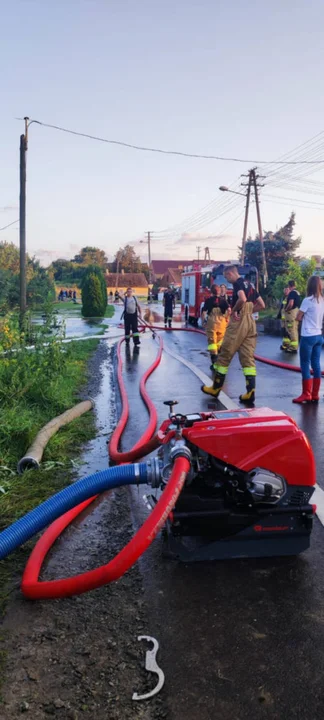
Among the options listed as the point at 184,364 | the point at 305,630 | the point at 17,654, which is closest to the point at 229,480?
the point at 305,630

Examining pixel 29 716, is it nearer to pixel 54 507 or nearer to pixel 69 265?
pixel 54 507

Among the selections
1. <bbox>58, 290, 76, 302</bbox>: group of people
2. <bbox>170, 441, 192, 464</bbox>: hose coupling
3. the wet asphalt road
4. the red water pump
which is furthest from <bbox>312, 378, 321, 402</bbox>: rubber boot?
<bbox>58, 290, 76, 302</bbox>: group of people

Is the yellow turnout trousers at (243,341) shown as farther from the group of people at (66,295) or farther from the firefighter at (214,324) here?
the group of people at (66,295)

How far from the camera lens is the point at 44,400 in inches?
261

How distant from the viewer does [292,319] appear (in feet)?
42.1

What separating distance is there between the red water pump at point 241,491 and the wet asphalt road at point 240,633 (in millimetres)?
115

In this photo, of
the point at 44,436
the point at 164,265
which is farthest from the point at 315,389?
the point at 164,265

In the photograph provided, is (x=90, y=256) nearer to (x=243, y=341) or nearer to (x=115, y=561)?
(x=243, y=341)

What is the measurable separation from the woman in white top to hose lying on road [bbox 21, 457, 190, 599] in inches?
185

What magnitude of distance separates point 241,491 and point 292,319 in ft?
34.4

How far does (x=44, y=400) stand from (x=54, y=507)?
4.03m

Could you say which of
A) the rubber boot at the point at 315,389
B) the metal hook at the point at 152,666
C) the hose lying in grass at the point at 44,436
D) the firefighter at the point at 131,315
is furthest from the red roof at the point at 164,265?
the metal hook at the point at 152,666

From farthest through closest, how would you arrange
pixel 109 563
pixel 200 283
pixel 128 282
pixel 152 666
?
1. pixel 128 282
2. pixel 200 283
3. pixel 109 563
4. pixel 152 666

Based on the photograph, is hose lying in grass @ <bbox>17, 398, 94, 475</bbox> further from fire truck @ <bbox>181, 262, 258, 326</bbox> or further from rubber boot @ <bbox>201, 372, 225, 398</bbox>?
fire truck @ <bbox>181, 262, 258, 326</bbox>
